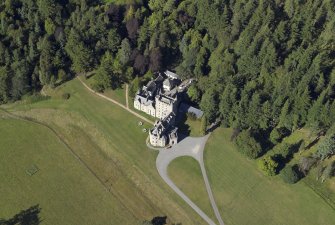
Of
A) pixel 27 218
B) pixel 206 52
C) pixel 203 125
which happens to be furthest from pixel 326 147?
pixel 27 218

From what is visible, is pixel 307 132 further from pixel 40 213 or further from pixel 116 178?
pixel 40 213

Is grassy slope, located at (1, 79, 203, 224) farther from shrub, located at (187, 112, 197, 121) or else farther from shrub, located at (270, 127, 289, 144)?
shrub, located at (270, 127, 289, 144)

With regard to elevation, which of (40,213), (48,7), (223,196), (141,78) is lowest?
(40,213)

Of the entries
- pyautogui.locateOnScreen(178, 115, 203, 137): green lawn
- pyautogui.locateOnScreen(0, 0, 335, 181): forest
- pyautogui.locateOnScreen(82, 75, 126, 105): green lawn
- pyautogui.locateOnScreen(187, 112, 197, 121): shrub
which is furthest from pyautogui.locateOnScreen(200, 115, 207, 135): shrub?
pyautogui.locateOnScreen(82, 75, 126, 105): green lawn

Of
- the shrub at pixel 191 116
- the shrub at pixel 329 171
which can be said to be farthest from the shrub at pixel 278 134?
the shrub at pixel 191 116

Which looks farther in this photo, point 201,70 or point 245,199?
point 201,70

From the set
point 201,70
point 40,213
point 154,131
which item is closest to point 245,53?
point 201,70

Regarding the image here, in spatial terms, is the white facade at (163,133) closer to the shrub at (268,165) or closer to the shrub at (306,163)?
the shrub at (268,165)
